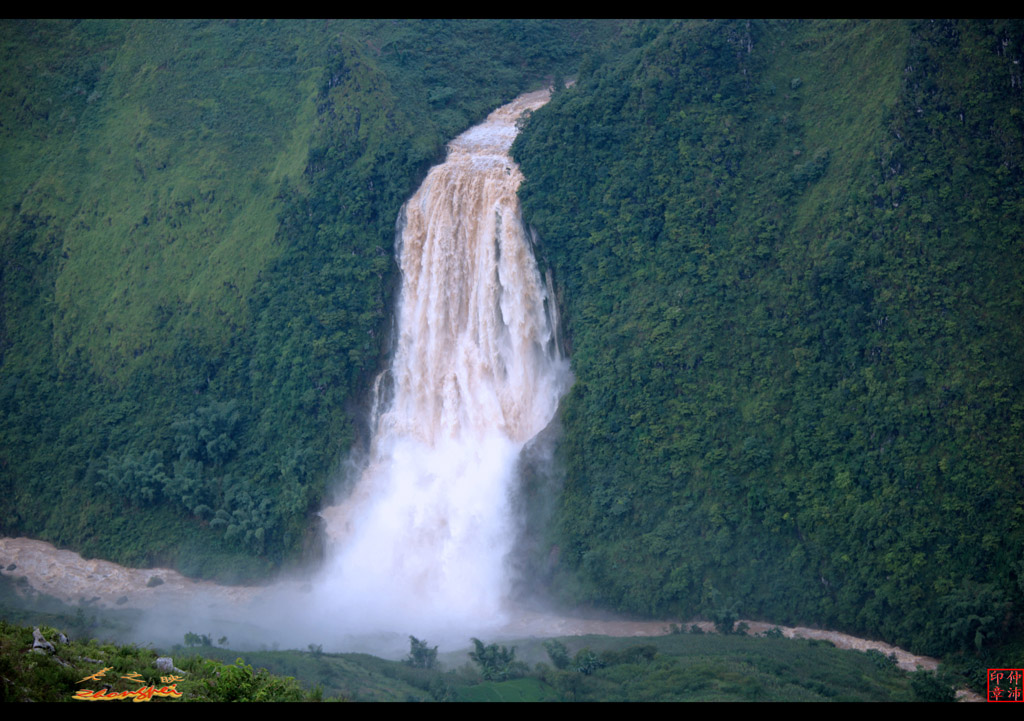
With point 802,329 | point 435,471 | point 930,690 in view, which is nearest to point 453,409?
point 435,471

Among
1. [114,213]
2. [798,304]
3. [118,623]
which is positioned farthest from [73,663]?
[114,213]

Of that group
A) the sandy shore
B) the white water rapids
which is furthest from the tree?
the white water rapids

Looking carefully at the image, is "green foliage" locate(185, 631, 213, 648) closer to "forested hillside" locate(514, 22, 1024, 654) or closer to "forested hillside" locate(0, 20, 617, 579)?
"forested hillside" locate(0, 20, 617, 579)

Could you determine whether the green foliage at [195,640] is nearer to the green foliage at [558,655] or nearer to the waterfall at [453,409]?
the waterfall at [453,409]

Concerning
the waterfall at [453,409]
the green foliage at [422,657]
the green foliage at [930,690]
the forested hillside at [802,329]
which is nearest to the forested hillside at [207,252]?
the waterfall at [453,409]

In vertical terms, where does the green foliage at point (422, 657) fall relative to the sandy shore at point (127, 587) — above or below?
below

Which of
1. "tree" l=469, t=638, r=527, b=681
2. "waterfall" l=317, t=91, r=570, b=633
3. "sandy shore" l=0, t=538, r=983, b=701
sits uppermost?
"waterfall" l=317, t=91, r=570, b=633

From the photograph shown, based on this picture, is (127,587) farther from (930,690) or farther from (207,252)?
(930,690)
